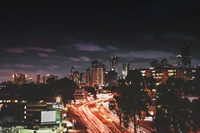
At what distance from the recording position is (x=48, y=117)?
1709 inches

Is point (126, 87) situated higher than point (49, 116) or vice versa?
point (126, 87)

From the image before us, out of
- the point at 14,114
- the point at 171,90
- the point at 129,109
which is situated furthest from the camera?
the point at 14,114

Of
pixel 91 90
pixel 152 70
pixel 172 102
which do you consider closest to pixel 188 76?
pixel 152 70

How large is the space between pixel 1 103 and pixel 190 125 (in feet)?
262

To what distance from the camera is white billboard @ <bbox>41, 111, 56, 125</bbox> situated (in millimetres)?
42725

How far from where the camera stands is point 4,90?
413 feet

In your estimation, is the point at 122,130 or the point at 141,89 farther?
the point at 122,130

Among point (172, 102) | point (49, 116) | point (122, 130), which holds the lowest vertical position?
point (122, 130)

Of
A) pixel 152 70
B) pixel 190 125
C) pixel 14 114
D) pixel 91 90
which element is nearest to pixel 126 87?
pixel 190 125

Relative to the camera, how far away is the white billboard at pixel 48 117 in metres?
42.7

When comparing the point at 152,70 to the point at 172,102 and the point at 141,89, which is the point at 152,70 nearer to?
the point at 141,89

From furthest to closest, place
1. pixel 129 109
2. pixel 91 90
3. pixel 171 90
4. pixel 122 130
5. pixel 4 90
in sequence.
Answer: pixel 91 90 < pixel 4 90 < pixel 122 130 < pixel 129 109 < pixel 171 90

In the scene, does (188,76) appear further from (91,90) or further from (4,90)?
(4,90)

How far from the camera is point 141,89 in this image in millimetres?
43344
